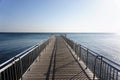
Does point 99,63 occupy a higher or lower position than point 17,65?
lower

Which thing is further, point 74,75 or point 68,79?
point 74,75

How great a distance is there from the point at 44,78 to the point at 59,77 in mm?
664

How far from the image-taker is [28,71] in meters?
7.96

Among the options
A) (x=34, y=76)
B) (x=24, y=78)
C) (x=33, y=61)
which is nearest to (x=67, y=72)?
(x=34, y=76)

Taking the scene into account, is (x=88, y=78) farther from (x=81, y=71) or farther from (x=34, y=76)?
(x=34, y=76)

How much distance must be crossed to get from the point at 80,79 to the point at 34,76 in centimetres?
203

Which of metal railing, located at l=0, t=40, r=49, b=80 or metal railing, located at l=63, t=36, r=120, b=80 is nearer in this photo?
metal railing, located at l=0, t=40, r=49, b=80

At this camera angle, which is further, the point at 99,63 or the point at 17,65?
the point at 99,63

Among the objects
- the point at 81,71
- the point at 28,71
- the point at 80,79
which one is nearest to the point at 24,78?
the point at 28,71

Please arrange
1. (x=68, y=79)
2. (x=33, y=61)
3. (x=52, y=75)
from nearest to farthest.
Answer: (x=68, y=79)
(x=52, y=75)
(x=33, y=61)

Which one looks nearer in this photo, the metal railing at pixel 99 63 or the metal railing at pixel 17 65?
the metal railing at pixel 17 65

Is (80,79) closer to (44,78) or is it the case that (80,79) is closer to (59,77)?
A: (59,77)

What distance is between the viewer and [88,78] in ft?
22.9

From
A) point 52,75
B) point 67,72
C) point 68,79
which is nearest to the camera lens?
point 68,79
